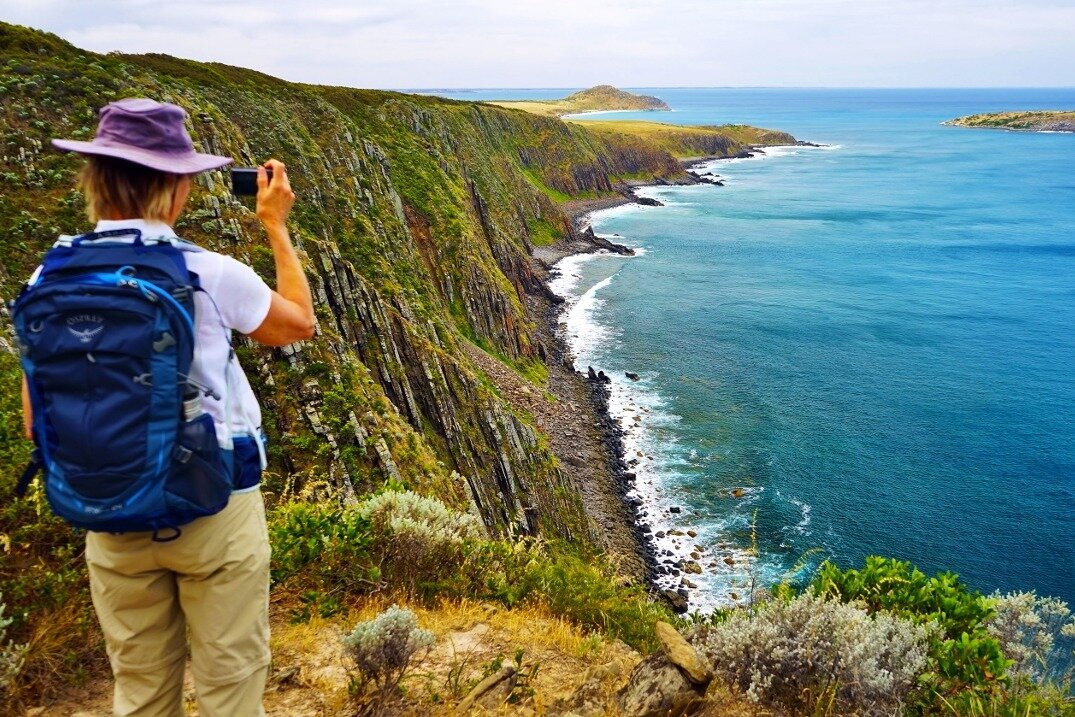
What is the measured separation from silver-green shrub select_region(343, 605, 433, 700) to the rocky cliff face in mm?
3984

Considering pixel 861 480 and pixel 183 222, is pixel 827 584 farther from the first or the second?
pixel 861 480

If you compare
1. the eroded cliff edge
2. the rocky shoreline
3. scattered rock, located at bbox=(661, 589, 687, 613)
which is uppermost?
the eroded cliff edge

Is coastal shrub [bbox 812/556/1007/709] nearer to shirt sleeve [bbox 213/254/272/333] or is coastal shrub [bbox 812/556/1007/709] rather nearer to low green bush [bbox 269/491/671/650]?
low green bush [bbox 269/491/671/650]

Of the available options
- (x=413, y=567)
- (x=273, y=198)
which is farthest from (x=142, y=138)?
(x=413, y=567)

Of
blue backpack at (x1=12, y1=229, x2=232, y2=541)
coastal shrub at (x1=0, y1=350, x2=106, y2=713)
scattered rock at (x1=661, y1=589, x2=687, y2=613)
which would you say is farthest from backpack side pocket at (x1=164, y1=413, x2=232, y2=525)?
scattered rock at (x1=661, y1=589, x2=687, y2=613)

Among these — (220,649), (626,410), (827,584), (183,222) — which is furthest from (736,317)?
(220,649)

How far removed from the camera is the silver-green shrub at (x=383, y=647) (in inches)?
206

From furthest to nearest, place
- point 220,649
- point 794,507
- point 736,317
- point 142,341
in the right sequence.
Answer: point 736,317 → point 794,507 → point 220,649 → point 142,341

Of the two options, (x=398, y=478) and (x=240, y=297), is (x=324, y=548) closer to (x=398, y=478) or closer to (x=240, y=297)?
(x=240, y=297)

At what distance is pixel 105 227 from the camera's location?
312 centimetres

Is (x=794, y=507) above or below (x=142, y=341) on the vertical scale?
below

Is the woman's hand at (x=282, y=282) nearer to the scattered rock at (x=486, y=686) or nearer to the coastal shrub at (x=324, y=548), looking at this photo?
the scattered rock at (x=486, y=686)

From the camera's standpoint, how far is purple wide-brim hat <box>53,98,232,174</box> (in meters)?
3.10

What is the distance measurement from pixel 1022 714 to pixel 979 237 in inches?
4646
